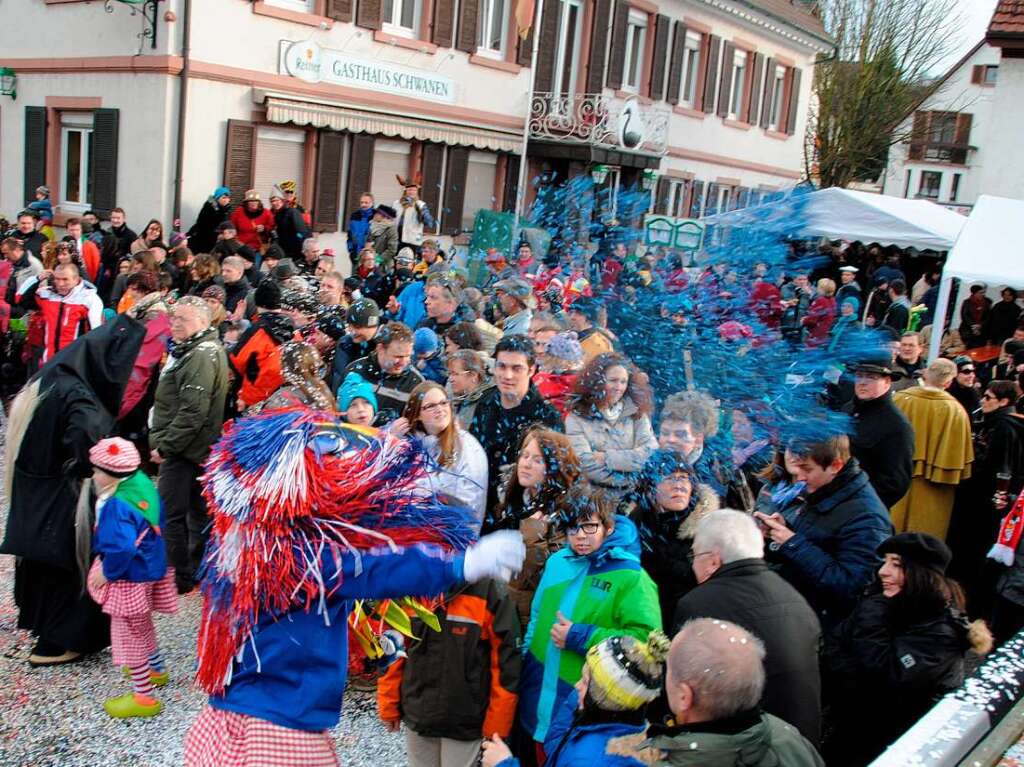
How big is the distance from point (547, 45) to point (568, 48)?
1.19m

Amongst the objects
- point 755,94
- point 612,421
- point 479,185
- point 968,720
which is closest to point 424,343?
point 612,421

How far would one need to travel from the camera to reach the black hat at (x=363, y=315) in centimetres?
641

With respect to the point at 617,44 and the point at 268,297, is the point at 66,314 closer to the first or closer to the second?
the point at 268,297

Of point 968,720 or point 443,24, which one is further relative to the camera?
point 443,24

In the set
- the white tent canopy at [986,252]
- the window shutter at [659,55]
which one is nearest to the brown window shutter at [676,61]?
the window shutter at [659,55]

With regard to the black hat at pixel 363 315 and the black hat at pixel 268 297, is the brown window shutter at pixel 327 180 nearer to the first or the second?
the black hat at pixel 268 297

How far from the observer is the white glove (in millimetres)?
2680

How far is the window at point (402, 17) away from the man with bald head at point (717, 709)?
14.1m

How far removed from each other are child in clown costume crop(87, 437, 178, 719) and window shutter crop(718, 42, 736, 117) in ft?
71.5

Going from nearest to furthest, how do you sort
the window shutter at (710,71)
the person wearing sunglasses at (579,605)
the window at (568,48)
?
the person wearing sunglasses at (579,605) → the window at (568,48) → the window shutter at (710,71)

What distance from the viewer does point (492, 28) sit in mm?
17234

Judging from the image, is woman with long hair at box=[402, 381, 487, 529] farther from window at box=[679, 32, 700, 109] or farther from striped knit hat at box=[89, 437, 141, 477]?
window at box=[679, 32, 700, 109]

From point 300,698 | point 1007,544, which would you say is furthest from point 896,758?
point 1007,544

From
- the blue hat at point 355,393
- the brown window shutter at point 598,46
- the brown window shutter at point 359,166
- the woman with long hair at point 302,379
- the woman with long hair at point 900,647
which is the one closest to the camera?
the woman with long hair at point 900,647
